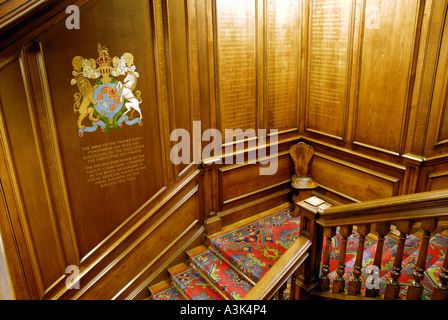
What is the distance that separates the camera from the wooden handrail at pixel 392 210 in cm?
175

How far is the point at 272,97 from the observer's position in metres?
3.95

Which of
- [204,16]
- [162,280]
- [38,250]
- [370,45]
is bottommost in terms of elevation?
[162,280]

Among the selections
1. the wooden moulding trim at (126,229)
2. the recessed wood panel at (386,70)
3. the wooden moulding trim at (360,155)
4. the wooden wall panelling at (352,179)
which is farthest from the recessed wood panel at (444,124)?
the wooden moulding trim at (126,229)

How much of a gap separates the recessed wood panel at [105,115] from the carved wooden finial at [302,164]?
1752mm

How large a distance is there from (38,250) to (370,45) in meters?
3.28

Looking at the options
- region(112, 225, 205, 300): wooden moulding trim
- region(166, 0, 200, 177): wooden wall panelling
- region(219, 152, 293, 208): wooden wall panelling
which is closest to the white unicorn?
region(166, 0, 200, 177): wooden wall panelling

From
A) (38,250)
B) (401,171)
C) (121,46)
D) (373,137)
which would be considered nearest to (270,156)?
(373,137)

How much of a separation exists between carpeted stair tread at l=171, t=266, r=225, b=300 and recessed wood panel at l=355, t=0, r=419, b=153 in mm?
2088

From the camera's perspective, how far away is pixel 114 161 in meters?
2.91

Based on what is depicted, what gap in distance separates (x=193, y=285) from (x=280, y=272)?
139 cm

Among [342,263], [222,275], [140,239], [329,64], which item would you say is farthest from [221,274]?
[329,64]

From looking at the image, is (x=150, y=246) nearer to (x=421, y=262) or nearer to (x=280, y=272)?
(x=280, y=272)

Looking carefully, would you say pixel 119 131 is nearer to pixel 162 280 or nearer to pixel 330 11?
pixel 162 280

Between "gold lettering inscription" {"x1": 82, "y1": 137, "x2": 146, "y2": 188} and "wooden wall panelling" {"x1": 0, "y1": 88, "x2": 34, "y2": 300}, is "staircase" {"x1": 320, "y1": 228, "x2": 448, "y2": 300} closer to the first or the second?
"gold lettering inscription" {"x1": 82, "y1": 137, "x2": 146, "y2": 188}
